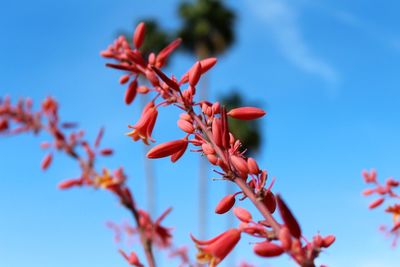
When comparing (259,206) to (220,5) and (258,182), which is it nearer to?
(258,182)

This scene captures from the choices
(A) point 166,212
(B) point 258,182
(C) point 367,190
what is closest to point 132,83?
(A) point 166,212

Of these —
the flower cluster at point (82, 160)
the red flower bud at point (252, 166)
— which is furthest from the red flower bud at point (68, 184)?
the red flower bud at point (252, 166)

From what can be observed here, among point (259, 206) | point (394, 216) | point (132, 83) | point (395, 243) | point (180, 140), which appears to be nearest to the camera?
point (259, 206)

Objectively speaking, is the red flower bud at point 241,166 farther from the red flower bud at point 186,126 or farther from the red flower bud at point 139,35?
the red flower bud at point 139,35

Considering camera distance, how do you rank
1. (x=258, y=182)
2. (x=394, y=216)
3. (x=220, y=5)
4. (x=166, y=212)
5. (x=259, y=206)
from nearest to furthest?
1. (x=259, y=206)
2. (x=258, y=182)
3. (x=166, y=212)
4. (x=394, y=216)
5. (x=220, y=5)

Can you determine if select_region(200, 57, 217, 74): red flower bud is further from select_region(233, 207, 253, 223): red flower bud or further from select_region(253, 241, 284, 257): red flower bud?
select_region(253, 241, 284, 257): red flower bud

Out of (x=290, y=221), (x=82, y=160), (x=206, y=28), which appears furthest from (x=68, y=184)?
(x=206, y=28)

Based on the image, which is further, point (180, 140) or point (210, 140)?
point (180, 140)
